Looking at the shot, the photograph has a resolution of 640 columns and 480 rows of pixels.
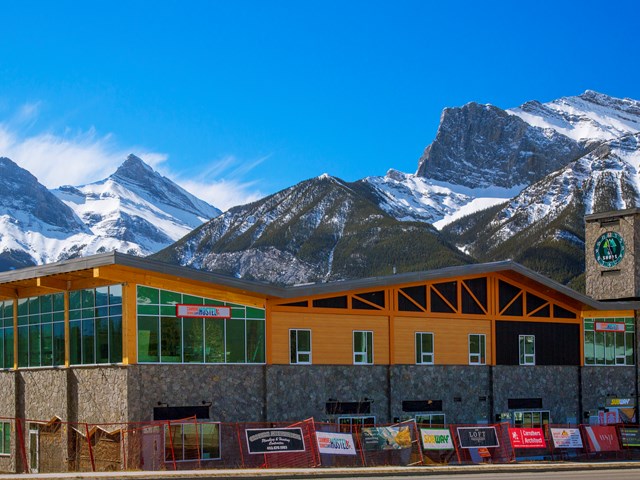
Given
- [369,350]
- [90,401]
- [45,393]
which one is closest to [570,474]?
[369,350]

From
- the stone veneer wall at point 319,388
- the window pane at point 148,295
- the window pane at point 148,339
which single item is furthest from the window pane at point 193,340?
the stone veneer wall at point 319,388

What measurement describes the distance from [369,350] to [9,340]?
15848 mm

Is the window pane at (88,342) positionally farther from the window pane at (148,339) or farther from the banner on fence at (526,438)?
the banner on fence at (526,438)

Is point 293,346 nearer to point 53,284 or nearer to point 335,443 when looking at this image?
point 335,443

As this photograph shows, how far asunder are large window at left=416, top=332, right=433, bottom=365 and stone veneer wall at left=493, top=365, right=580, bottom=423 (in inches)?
155

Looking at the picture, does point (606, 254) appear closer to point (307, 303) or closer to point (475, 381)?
point (475, 381)

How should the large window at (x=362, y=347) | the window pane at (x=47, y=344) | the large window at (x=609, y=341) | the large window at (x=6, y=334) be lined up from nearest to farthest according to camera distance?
the window pane at (x=47, y=344) → the large window at (x=362, y=347) → the large window at (x=6, y=334) → the large window at (x=609, y=341)

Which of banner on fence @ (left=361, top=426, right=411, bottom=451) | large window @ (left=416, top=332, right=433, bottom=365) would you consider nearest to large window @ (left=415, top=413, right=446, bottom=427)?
large window @ (left=416, top=332, right=433, bottom=365)

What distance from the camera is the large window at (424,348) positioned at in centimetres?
4672

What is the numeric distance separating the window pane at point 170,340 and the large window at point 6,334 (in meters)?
10.1

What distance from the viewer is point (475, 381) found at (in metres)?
48.4

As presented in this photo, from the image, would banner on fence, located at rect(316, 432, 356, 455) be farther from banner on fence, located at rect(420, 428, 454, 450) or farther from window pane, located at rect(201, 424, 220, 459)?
window pane, located at rect(201, 424, 220, 459)

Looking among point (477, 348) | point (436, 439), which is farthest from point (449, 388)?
point (436, 439)

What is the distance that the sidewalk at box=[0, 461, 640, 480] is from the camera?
3061cm
